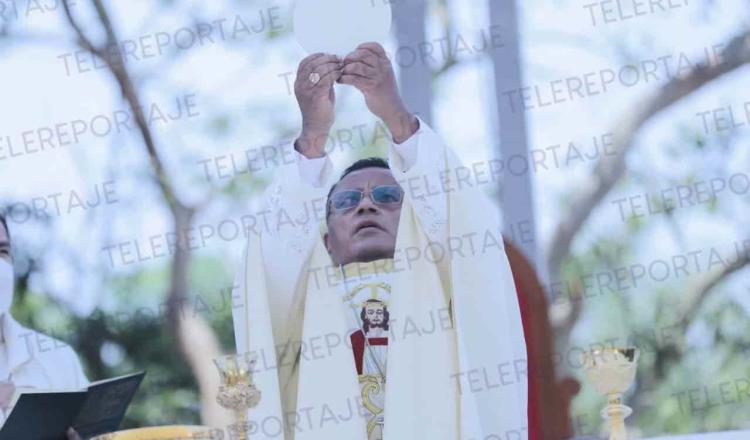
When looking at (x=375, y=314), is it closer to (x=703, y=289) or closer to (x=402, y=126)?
(x=402, y=126)

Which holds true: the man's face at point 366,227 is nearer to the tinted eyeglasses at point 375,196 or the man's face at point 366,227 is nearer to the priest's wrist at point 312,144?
the tinted eyeglasses at point 375,196

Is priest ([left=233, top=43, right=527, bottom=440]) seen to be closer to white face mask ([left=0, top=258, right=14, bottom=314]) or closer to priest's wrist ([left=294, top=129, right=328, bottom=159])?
priest's wrist ([left=294, top=129, right=328, bottom=159])

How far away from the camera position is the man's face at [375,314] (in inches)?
245

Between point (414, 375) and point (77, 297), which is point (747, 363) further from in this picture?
point (414, 375)

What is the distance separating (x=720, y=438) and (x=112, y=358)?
743 cm

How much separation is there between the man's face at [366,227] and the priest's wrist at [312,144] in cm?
37

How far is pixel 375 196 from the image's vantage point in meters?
6.33

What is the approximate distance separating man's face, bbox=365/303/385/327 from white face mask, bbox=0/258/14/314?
199cm

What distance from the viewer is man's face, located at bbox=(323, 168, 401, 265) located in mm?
6293

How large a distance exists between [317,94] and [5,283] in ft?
7.42

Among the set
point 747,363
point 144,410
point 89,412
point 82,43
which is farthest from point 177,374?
point 89,412

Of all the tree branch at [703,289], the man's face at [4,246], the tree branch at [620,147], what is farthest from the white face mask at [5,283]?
the tree branch at [703,289]

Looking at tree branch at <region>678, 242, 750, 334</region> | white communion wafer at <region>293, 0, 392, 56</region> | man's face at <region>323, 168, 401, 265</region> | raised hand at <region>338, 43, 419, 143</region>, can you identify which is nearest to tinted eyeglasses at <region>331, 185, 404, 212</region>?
man's face at <region>323, 168, 401, 265</region>

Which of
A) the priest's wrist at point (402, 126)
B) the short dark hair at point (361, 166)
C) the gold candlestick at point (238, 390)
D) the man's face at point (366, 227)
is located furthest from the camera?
the short dark hair at point (361, 166)
